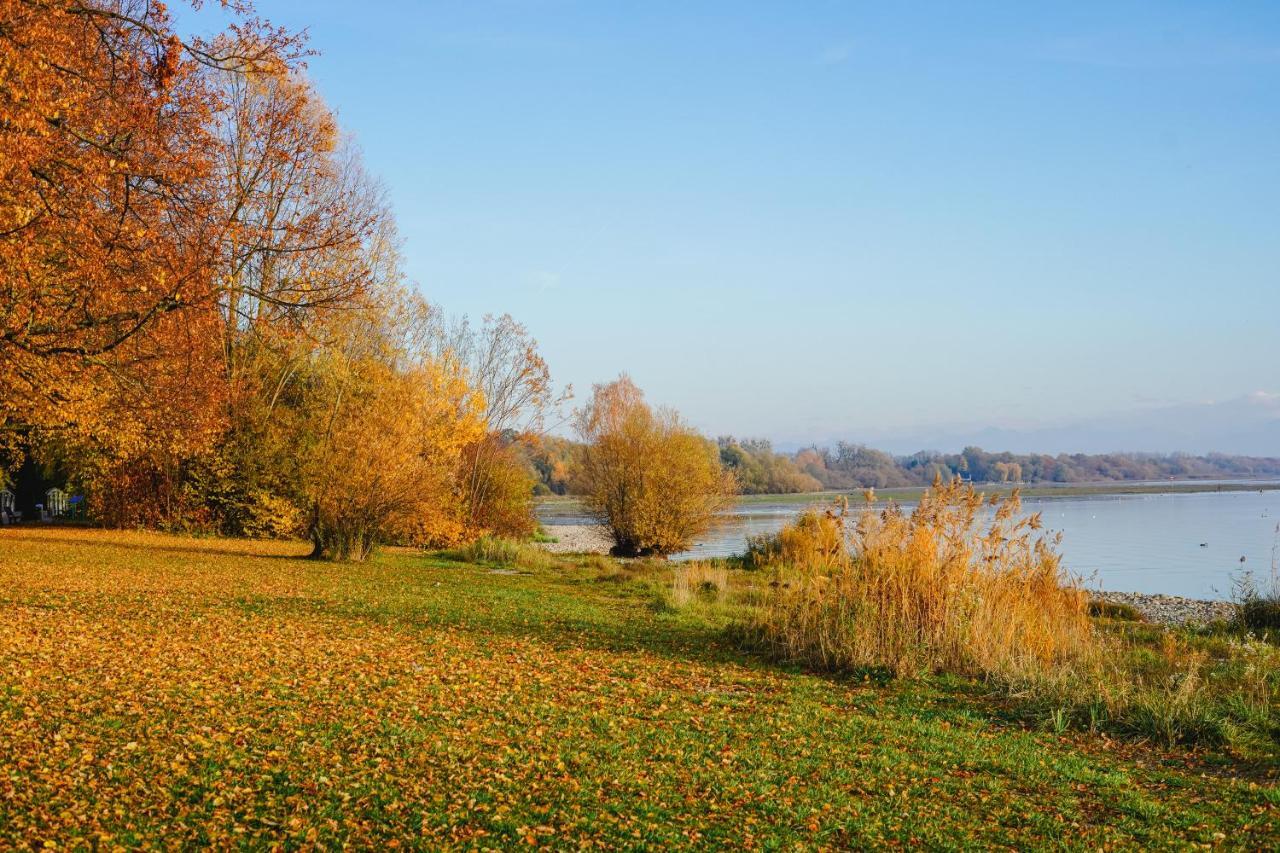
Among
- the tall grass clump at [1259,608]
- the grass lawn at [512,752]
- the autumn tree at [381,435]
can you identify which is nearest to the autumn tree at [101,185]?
the grass lawn at [512,752]

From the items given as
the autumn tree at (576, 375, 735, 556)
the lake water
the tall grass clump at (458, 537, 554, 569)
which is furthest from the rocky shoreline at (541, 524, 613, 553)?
the tall grass clump at (458, 537, 554, 569)

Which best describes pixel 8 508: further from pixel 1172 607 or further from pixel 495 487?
pixel 1172 607

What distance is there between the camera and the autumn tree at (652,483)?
104 feet

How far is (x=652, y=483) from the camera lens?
31719 millimetres

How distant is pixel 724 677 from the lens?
914 cm

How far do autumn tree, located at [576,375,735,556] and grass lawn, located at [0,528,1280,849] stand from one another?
20.7 m

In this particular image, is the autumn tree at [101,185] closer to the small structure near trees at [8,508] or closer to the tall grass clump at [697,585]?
the tall grass clump at [697,585]

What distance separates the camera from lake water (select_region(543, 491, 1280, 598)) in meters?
24.7

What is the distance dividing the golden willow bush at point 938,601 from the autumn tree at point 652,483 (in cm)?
2016

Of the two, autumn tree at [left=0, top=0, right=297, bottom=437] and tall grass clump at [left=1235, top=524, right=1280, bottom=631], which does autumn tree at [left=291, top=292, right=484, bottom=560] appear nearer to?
autumn tree at [left=0, top=0, right=297, bottom=437]

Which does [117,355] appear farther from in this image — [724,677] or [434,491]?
[434,491]

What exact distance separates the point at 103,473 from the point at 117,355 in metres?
13.1

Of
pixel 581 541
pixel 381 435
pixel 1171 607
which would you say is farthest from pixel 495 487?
pixel 1171 607

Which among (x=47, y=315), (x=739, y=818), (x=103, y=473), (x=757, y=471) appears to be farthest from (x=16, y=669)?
(x=757, y=471)
